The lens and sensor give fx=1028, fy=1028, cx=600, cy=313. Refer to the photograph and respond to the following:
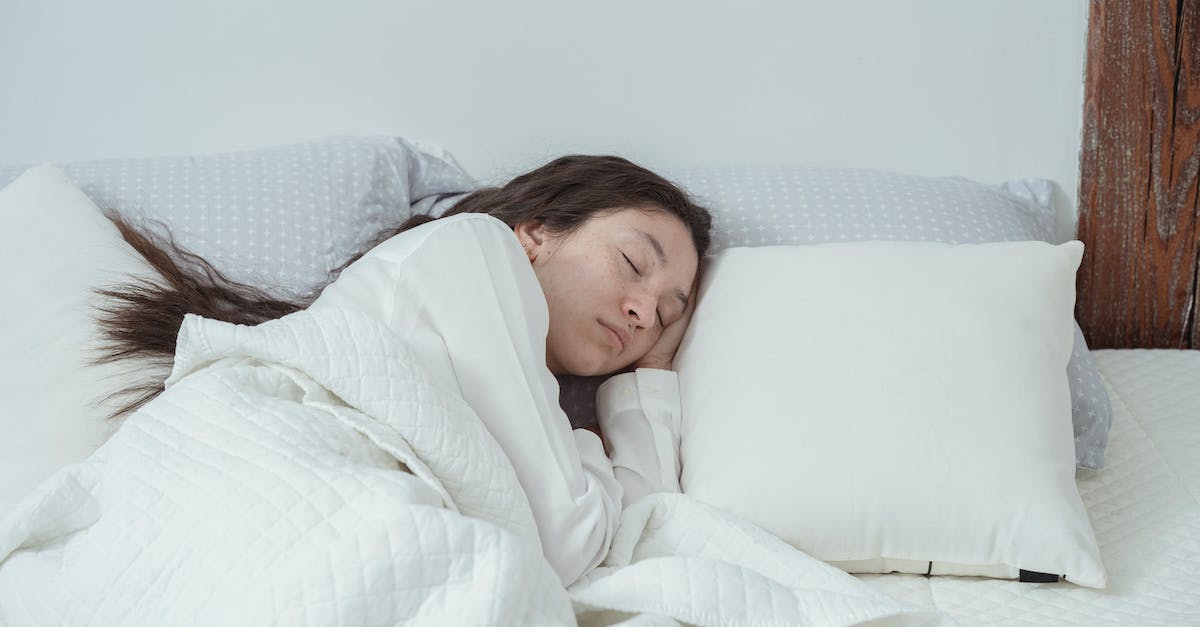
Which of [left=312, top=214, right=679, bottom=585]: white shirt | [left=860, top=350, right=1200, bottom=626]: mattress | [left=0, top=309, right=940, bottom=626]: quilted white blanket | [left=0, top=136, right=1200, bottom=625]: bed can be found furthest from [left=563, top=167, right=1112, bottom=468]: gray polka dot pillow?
[left=0, top=309, right=940, bottom=626]: quilted white blanket

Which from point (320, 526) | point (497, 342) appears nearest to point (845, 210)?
point (497, 342)

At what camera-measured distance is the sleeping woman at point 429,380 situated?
86 cm

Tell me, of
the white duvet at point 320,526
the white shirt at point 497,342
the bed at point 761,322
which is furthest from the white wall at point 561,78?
the white duvet at point 320,526

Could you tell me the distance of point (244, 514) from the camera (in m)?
0.82

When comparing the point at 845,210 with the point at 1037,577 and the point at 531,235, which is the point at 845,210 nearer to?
the point at 531,235

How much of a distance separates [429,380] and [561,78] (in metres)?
0.88

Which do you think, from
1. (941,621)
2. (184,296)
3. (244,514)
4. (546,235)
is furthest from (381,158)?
(941,621)

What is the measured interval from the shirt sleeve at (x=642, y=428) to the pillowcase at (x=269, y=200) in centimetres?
44

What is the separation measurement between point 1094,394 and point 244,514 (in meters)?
1.13

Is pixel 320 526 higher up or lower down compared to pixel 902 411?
higher up

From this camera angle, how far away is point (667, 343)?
1470 mm

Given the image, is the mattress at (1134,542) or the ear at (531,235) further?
the ear at (531,235)

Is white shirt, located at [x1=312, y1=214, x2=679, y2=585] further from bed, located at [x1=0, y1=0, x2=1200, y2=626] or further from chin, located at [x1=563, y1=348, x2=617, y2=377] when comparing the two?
chin, located at [x1=563, y1=348, x2=617, y2=377]

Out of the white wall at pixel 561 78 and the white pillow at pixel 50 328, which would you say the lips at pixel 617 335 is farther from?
the white pillow at pixel 50 328
